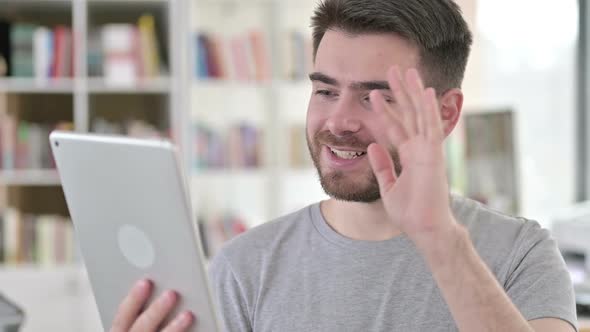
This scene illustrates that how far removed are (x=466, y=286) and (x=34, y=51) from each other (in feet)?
10.7

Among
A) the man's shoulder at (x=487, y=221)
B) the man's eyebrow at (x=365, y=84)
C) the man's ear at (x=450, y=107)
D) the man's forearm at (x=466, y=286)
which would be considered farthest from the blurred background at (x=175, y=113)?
the man's forearm at (x=466, y=286)

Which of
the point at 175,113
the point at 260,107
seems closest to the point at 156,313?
the point at 175,113

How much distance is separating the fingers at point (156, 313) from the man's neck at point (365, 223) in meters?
0.52

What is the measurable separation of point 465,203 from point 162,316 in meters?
0.69

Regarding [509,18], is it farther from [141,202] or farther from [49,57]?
[141,202]

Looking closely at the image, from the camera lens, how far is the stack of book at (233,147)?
4391 millimetres

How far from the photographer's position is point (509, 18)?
5129 millimetres

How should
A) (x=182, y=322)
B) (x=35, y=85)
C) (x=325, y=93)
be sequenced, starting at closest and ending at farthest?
1. (x=182, y=322)
2. (x=325, y=93)
3. (x=35, y=85)

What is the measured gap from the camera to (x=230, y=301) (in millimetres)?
1677

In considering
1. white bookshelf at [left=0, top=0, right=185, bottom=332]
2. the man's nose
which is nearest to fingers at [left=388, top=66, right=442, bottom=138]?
the man's nose

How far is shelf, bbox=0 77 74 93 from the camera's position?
13.6ft

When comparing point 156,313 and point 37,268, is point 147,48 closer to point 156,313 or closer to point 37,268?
point 37,268

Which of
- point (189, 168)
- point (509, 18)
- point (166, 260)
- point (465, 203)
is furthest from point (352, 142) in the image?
point (509, 18)

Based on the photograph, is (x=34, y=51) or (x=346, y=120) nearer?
(x=346, y=120)
